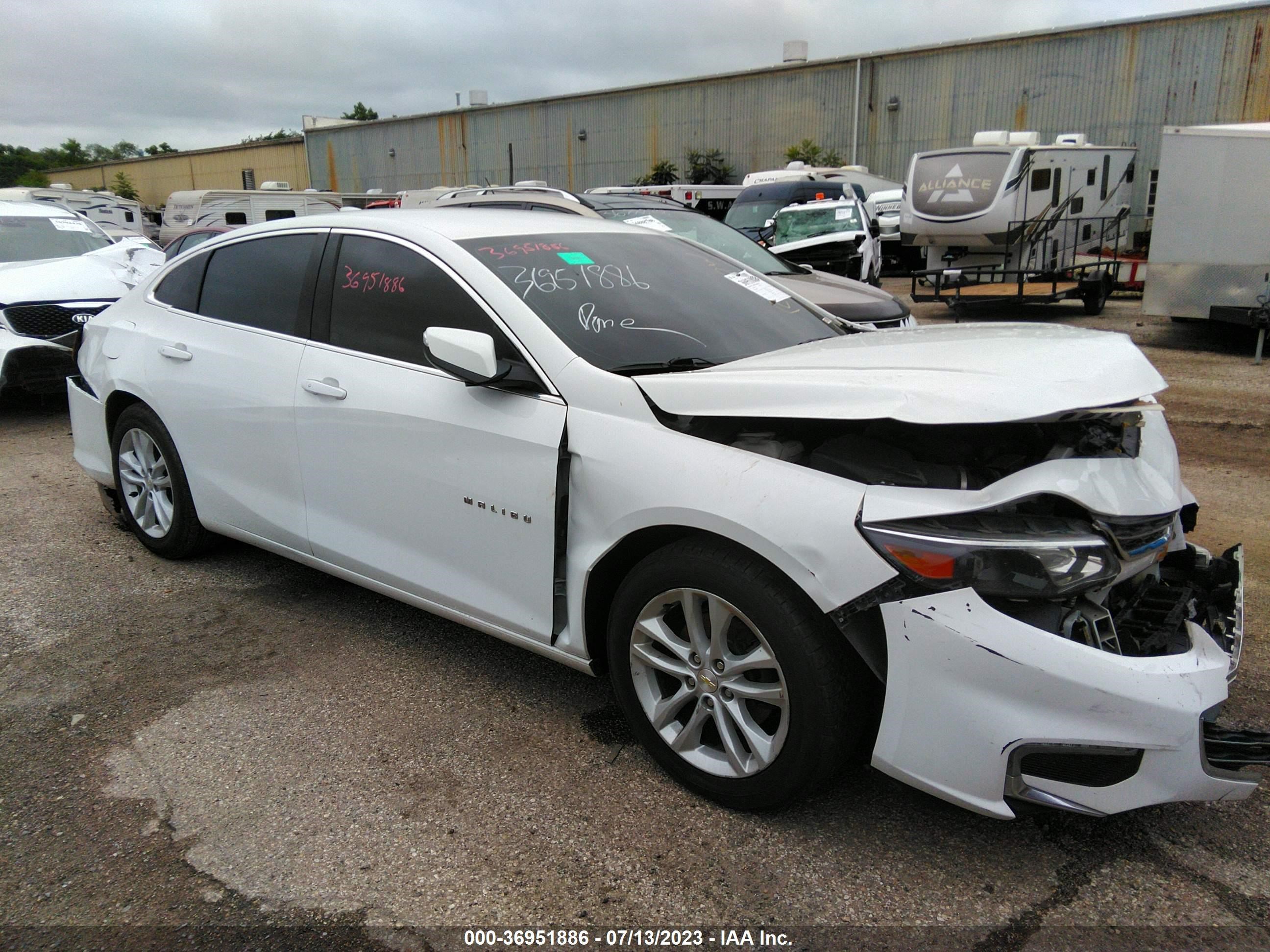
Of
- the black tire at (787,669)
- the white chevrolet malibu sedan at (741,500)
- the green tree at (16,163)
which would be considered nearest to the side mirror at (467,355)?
the white chevrolet malibu sedan at (741,500)

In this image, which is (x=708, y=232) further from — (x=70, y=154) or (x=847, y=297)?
(x=70, y=154)

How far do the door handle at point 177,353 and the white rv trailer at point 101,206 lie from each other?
60.6 feet

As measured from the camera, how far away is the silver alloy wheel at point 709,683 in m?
2.51

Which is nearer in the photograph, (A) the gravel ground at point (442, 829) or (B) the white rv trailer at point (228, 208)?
(A) the gravel ground at point (442, 829)

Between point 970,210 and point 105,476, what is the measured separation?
1367cm

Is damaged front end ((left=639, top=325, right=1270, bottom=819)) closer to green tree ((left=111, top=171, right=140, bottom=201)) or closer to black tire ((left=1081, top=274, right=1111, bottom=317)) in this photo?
black tire ((left=1081, top=274, right=1111, bottom=317))

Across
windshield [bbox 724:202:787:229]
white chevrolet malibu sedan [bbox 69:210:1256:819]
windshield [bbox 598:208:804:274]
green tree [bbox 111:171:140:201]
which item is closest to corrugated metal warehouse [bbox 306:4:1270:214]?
windshield [bbox 724:202:787:229]

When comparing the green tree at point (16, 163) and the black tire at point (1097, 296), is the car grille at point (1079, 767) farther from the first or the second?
the green tree at point (16, 163)

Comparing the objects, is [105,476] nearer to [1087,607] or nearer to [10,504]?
[10,504]

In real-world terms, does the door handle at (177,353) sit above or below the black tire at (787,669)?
above

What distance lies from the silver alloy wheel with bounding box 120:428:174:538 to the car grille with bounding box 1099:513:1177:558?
3.85 meters

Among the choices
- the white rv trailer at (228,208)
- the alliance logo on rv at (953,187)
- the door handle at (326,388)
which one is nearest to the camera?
the door handle at (326,388)

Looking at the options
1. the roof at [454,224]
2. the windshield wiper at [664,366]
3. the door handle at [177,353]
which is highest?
the roof at [454,224]

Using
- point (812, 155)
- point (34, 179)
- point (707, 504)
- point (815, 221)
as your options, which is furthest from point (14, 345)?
point (34, 179)
